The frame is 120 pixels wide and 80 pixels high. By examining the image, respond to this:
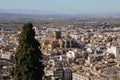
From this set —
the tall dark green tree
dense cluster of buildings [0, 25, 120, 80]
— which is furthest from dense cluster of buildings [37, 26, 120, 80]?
the tall dark green tree

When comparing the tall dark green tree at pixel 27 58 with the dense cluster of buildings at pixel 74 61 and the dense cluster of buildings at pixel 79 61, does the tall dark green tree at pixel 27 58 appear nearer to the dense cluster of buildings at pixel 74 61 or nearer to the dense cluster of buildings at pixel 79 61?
the dense cluster of buildings at pixel 74 61

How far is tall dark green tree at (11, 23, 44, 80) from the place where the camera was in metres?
8.06

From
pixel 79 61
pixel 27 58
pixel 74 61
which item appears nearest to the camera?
pixel 27 58

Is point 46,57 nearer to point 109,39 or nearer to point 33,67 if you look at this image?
point 109,39

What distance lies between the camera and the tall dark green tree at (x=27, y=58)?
8062 mm

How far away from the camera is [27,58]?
8.09 m

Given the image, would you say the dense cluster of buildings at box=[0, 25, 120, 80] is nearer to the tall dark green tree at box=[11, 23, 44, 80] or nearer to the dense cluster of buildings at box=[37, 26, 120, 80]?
the dense cluster of buildings at box=[37, 26, 120, 80]

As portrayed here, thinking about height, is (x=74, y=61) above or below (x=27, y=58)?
below

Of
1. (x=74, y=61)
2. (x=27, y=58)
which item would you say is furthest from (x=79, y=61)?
(x=27, y=58)

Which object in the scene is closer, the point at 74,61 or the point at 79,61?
the point at 79,61

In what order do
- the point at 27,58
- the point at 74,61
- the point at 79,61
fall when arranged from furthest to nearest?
the point at 74,61
the point at 79,61
the point at 27,58

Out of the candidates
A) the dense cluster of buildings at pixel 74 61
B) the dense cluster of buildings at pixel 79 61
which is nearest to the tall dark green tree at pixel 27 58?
the dense cluster of buildings at pixel 74 61

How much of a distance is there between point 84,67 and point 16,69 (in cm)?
3000

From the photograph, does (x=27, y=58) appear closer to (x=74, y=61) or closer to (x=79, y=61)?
(x=79, y=61)
